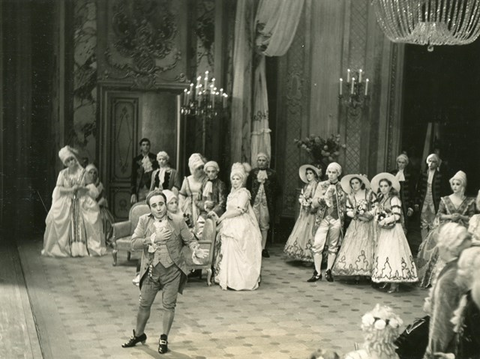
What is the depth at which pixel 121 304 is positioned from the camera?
879 cm

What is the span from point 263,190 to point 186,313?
3605mm

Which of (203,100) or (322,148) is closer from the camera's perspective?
(322,148)

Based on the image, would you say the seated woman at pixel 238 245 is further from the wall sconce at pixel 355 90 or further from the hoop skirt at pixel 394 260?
the wall sconce at pixel 355 90

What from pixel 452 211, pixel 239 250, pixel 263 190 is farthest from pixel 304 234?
pixel 452 211

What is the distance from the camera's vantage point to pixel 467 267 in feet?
15.8

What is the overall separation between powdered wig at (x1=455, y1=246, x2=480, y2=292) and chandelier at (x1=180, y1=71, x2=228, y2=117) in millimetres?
7718

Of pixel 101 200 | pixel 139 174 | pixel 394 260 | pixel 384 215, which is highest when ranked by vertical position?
pixel 139 174

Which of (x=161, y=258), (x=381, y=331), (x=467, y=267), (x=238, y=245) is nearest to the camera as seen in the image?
(x=467, y=267)

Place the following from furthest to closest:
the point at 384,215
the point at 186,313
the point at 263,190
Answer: the point at 263,190
the point at 384,215
the point at 186,313

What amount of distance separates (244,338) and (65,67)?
694 centimetres

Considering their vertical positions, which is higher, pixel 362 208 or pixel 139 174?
pixel 139 174

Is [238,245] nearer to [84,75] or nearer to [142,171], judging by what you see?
[142,171]

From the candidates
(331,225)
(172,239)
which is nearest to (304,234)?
(331,225)

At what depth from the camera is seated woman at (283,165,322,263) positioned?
10.9 metres
